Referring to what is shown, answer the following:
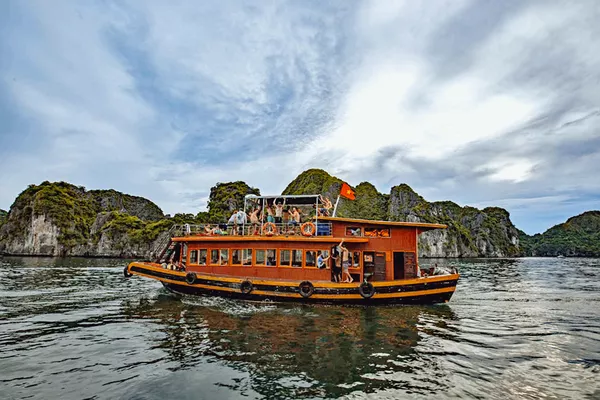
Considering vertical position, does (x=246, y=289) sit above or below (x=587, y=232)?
below

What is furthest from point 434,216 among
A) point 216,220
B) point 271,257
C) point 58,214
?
point 271,257

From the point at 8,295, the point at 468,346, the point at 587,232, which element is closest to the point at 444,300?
the point at 468,346

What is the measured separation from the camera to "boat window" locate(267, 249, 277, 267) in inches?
623

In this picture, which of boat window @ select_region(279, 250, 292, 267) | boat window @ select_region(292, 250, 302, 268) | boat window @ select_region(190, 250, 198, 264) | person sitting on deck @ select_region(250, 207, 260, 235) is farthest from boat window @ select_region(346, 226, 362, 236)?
boat window @ select_region(190, 250, 198, 264)

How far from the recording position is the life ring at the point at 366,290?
14.1 metres

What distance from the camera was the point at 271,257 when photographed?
52.1 ft

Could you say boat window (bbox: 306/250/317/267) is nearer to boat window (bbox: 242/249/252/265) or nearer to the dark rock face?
boat window (bbox: 242/249/252/265)

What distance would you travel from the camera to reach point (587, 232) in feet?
568

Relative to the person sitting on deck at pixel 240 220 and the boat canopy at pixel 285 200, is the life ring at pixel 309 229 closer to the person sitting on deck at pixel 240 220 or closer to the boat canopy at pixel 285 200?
the boat canopy at pixel 285 200

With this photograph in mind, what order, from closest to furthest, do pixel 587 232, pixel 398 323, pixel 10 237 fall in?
pixel 398 323
pixel 10 237
pixel 587 232

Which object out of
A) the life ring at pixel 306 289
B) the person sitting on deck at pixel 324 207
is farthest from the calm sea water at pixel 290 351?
the person sitting on deck at pixel 324 207

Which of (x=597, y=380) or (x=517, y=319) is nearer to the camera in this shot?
(x=597, y=380)

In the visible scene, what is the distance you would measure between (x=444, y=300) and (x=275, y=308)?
7272 mm

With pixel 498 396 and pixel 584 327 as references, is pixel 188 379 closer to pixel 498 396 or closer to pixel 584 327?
pixel 498 396
